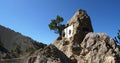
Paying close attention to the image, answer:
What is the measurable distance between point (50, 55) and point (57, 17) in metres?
48.1

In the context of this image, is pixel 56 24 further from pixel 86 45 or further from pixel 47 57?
pixel 47 57

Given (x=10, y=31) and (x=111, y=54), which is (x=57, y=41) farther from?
(x=10, y=31)

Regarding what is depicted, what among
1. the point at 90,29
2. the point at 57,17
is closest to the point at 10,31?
the point at 57,17

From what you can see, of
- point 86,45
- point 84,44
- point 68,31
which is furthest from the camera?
point 68,31

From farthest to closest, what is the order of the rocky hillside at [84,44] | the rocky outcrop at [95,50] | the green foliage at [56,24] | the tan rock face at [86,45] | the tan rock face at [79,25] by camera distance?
the green foliage at [56,24] → the tan rock face at [79,25] → the tan rock face at [86,45] → the rocky hillside at [84,44] → the rocky outcrop at [95,50]

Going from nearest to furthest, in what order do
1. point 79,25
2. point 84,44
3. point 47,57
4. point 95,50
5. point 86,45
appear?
1. point 47,57
2. point 95,50
3. point 86,45
4. point 84,44
5. point 79,25

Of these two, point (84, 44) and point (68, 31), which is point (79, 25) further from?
point (84, 44)

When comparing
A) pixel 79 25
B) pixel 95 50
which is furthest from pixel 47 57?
pixel 79 25

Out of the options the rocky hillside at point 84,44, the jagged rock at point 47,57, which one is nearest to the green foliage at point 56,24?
the rocky hillside at point 84,44

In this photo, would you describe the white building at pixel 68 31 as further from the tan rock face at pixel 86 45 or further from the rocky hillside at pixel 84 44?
the tan rock face at pixel 86 45

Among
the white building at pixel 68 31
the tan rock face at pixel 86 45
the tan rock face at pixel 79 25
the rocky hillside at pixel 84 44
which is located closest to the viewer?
the rocky hillside at pixel 84 44

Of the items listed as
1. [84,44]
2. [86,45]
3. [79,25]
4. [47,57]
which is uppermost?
[79,25]

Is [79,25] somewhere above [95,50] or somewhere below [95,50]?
above

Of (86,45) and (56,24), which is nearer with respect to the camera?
(86,45)
